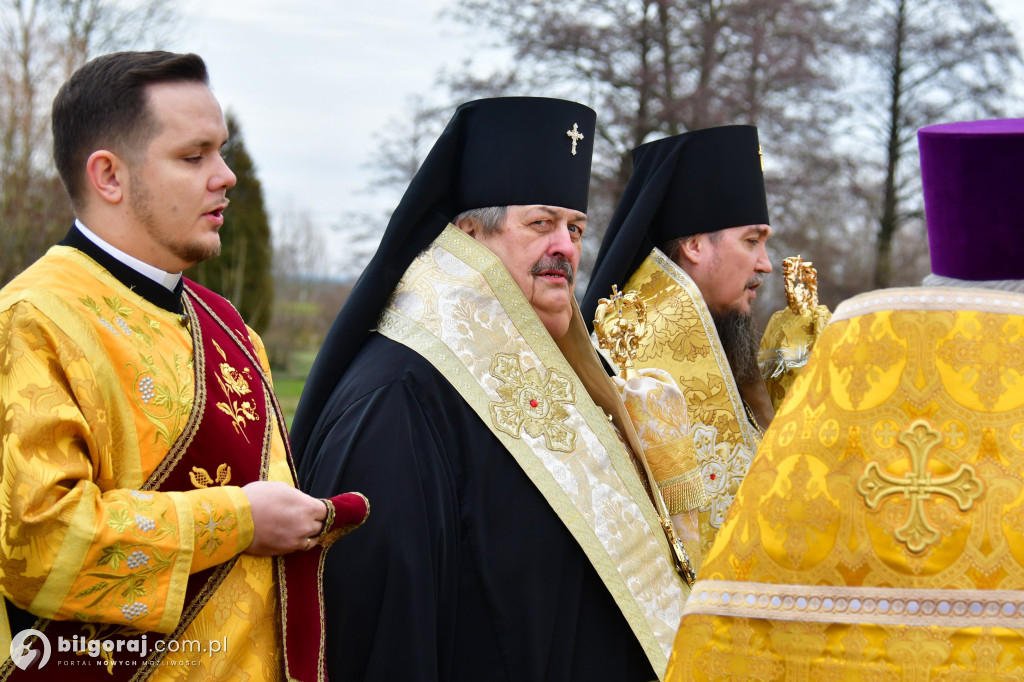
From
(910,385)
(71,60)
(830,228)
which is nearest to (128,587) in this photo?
(910,385)

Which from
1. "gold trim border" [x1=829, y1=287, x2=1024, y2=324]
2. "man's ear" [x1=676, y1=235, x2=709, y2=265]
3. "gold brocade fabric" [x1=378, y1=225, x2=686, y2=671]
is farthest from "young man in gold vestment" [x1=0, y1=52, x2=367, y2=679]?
"man's ear" [x1=676, y1=235, x2=709, y2=265]

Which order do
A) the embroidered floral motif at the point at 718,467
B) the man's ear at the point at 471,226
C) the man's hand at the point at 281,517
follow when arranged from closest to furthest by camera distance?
the man's hand at the point at 281,517 → the man's ear at the point at 471,226 → the embroidered floral motif at the point at 718,467

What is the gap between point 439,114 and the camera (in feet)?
56.5

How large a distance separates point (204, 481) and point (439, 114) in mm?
15456

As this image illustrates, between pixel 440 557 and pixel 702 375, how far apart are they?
1813 mm

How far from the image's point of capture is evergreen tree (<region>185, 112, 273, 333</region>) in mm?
17828

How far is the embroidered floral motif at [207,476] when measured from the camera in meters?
2.25

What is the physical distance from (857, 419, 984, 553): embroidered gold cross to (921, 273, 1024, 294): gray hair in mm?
329

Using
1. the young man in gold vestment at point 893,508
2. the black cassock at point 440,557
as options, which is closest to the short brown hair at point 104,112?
the black cassock at point 440,557

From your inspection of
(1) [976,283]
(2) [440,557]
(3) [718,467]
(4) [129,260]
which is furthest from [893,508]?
(3) [718,467]

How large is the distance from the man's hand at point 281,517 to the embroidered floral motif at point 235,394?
168mm

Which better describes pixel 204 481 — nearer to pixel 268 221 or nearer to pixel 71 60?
pixel 71 60

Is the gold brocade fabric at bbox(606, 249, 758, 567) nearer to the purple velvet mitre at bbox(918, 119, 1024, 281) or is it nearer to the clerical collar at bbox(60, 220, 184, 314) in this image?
the purple velvet mitre at bbox(918, 119, 1024, 281)

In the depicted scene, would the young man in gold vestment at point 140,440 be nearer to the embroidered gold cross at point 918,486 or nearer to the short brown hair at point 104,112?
the short brown hair at point 104,112
